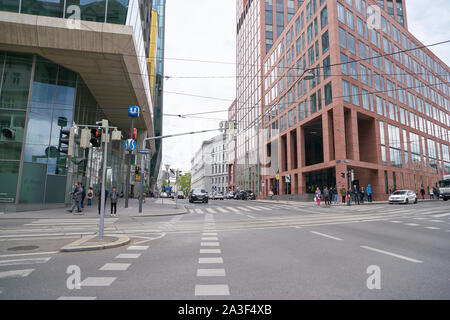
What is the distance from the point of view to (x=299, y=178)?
42781mm

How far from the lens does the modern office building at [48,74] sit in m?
16.1

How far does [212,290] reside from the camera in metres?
3.78

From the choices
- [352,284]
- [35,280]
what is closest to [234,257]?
[352,284]

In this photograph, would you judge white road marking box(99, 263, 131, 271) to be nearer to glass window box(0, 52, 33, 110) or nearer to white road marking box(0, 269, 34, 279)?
white road marking box(0, 269, 34, 279)

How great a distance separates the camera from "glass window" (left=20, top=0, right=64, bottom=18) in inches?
643

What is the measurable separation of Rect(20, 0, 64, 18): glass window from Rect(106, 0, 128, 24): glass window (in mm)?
2714

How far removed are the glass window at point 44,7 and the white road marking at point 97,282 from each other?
59.2ft

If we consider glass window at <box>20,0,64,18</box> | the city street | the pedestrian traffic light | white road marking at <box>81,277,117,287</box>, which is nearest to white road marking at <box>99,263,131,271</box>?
the city street

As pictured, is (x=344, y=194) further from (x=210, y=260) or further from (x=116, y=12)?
(x=210, y=260)

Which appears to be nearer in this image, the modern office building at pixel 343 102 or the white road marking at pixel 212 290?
the white road marking at pixel 212 290

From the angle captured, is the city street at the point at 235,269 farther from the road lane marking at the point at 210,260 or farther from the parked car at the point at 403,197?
the parked car at the point at 403,197

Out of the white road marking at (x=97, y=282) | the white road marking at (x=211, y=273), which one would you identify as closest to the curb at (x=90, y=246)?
the white road marking at (x=97, y=282)

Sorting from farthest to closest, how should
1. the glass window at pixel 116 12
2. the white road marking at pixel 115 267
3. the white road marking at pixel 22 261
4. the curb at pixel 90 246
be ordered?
the glass window at pixel 116 12 < the curb at pixel 90 246 < the white road marking at pixel 22 261 < the white road marking at pixel 115 267
